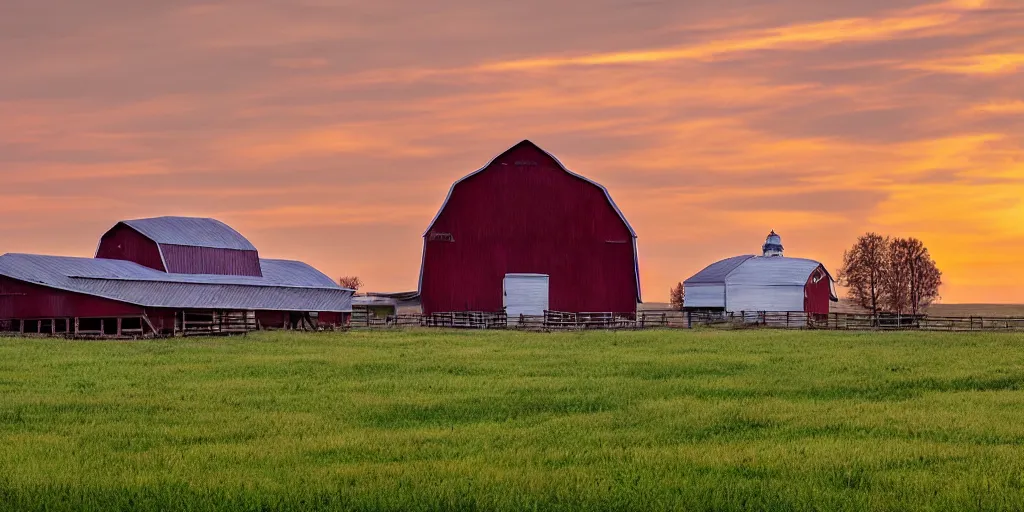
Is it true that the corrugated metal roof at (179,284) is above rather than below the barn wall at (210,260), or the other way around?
below

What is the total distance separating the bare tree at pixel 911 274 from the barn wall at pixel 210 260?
52.9m

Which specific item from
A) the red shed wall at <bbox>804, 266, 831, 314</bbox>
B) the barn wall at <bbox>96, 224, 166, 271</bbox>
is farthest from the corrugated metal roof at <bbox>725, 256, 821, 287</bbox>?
the barn wall at <bbox>96, 224, 166, 271</bbox>

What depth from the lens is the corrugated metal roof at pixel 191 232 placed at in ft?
205

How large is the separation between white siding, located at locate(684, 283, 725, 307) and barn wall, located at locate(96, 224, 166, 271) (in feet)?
114

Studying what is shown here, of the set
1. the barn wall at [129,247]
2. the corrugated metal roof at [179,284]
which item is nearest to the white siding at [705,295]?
the corrugated metal roof at [179,284]

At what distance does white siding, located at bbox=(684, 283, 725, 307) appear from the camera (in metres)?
75.5

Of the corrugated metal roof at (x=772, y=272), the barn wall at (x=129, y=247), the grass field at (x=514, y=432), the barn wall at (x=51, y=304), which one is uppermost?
the barn wall at (x=129, y=247)

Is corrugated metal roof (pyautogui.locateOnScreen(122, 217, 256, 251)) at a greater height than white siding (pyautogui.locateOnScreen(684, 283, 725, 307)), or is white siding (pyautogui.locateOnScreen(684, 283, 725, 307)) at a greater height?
corrugated metal roof (pyautogui.locateOnScreen(122, 217, 256, 251))

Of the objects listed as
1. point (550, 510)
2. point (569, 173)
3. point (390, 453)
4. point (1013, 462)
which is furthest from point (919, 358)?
point (569, 173)

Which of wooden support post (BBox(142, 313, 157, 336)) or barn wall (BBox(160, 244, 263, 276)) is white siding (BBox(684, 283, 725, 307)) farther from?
wooden support post (BBox(142, 313, 157, 336))

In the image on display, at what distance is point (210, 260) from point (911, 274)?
5775 centimetres

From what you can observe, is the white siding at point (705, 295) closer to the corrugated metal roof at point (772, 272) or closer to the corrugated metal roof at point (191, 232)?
the corrugated metal roof at point (772, 272)

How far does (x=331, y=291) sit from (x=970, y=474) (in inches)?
2192

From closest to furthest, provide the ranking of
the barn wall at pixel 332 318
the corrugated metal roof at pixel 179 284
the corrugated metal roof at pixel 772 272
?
the corrugated metal roof at pixel 179 284 < the barn wall at pixel 332 318 < the corrugated metal roof at pixel 772 272
